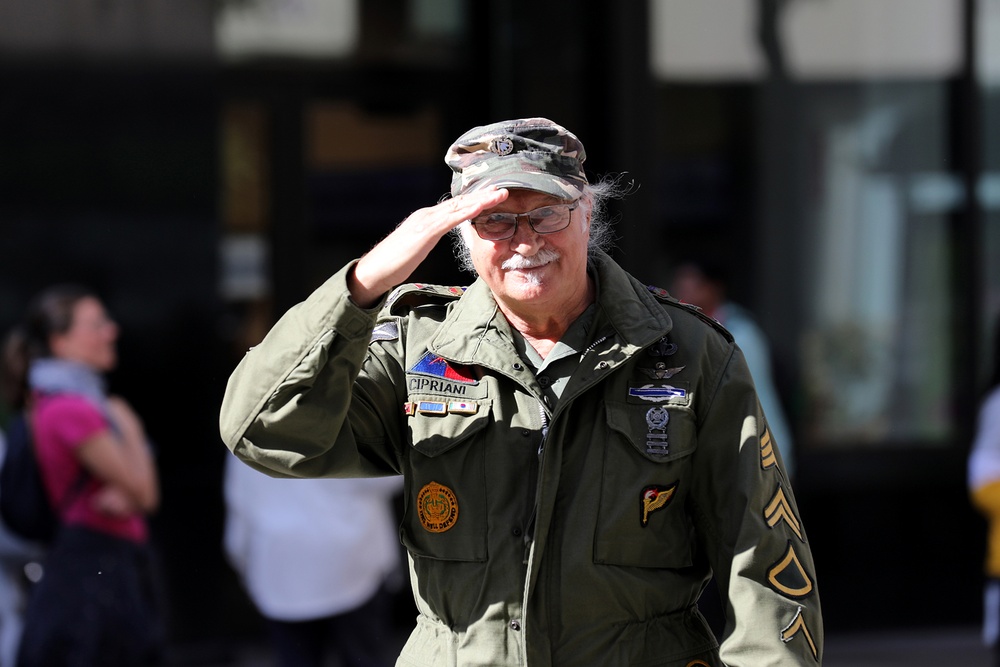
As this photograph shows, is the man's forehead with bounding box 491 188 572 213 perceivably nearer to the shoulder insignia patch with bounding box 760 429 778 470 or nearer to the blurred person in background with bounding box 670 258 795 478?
the shoulder insignia patch with bounding box 760 429 778 470

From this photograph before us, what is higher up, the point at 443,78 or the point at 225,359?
the point at 443,78

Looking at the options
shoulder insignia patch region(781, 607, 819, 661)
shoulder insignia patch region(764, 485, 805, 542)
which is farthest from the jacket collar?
shoulder insignia patch region(781, 607, 819, 661)

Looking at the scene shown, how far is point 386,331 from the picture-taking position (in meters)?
2.60

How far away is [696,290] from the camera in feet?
21.9

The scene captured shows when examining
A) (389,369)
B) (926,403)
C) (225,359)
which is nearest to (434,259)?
(225,359)

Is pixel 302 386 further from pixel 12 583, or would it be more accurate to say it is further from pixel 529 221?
pixel 12 583

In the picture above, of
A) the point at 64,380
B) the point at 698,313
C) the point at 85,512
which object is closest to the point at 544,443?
the point at 698,313

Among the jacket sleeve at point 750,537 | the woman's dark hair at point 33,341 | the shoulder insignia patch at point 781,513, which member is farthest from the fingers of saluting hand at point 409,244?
the woman's dark hair at point 33,341

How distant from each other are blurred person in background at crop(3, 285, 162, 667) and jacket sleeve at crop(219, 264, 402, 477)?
9.03ft

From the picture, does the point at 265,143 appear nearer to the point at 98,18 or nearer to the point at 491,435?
the point at 98,18

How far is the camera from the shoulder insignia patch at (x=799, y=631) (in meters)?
2.33

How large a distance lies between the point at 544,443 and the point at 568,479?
9 cm

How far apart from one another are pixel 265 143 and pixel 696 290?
2613 mm

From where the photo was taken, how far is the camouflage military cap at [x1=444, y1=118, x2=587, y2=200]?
238cm
